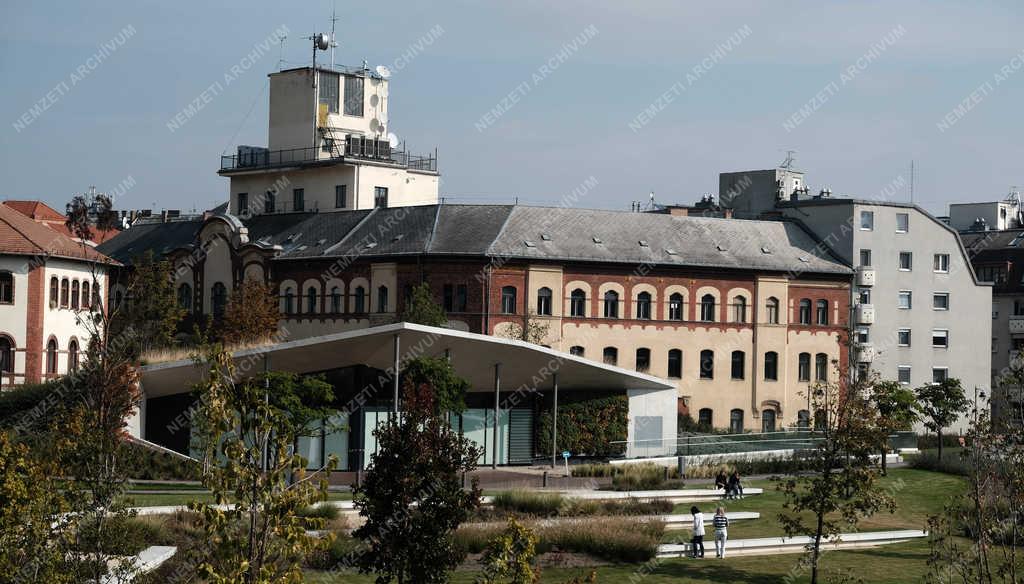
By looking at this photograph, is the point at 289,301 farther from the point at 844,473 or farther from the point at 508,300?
the point at 844,473

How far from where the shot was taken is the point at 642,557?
99.3ft

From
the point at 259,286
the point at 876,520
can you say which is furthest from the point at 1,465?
the point at 259,286

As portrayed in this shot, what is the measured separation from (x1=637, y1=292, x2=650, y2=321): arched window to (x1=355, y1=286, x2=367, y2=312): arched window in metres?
13.1

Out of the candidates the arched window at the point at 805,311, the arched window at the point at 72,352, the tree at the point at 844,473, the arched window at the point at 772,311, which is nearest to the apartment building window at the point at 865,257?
the arched window at the point at 805,311

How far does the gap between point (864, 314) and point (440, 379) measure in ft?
110

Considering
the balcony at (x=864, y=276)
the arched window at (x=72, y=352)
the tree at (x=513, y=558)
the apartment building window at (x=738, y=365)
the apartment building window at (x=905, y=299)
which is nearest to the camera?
the tree at (x=513, y=558)

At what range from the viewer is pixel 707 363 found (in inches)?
2502

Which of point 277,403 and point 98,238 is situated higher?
point 98,238

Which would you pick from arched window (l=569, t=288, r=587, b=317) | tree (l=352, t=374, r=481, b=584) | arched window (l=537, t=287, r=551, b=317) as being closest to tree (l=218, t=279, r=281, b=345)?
arched window (l=537, t=287, r=551, b=317)

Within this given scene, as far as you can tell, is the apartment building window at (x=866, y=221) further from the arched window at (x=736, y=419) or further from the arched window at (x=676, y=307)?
the arched window at (x=736, y=419)

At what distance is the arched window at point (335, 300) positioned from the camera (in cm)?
6397

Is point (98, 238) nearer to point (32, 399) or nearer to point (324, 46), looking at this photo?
point (324, 46)

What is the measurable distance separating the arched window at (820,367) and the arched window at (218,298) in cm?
3094

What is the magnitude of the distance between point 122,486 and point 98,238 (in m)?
88.5
